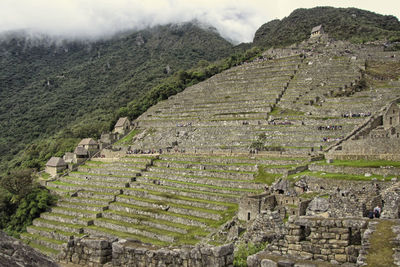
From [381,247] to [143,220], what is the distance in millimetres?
24130

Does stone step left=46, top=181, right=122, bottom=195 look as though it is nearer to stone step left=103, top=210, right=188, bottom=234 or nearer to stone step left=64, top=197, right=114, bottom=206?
stone step left=64, top=197, right=114, bottom=206

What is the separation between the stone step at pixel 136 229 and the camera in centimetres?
2528

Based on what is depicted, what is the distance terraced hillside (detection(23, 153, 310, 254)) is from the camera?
26.3 meters

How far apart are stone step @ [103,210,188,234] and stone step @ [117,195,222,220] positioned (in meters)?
1.30

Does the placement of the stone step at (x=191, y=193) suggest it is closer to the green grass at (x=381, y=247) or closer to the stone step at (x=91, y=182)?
the stone step at (x=91, y=182)

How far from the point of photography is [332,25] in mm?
102188

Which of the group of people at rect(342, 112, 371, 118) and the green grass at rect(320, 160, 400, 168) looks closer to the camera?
the green grass at rect(320, 160, 400, 168)

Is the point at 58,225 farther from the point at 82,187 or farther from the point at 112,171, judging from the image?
the point at 112,171

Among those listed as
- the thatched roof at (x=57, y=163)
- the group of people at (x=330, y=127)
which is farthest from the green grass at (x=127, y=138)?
the group of people at (x=330, y=127)

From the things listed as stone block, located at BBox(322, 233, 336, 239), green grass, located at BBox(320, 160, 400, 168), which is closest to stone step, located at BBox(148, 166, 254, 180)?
green grass, located at BBox(320, 160, 400, 168)

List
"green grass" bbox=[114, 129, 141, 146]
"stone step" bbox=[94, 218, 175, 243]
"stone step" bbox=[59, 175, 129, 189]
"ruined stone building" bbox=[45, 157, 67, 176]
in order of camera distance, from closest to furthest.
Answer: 1. "stone step" bbox=[94, 218, 175, 243]
2. "stone step" bbox=[59, 175, 129, 189]
3. "ruined stone building" bbox=[45, 157, 67, 176]
4. "green grass" bbox=[114, 129, 141, 146]

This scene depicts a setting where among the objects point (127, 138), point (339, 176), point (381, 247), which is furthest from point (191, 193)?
point (127, 138)

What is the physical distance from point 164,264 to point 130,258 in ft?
2.59

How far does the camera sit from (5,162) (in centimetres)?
6819
